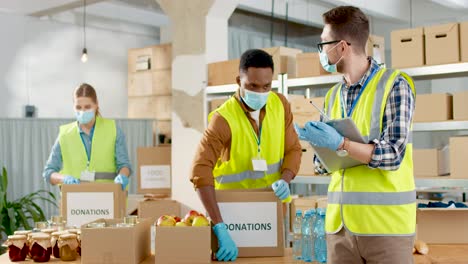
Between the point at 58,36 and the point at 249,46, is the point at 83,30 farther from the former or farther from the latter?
the point at 249,46

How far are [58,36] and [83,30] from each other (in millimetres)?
353

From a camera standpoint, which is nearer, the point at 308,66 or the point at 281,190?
the point at 281,190

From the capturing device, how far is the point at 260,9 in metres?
8.16

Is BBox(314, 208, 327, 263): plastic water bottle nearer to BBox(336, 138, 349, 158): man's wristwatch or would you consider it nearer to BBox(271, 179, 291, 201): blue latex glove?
BBox(271, 179, 291, 201): blue latex glove

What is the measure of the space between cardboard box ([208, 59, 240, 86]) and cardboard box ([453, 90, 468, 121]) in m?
1.78

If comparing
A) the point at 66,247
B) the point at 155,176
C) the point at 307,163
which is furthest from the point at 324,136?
the point at 155,176

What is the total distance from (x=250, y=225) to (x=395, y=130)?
34.7 inches

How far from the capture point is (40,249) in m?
2.53

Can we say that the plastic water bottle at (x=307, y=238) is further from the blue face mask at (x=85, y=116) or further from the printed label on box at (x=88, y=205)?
the blue face mask at (x=85, y=116)

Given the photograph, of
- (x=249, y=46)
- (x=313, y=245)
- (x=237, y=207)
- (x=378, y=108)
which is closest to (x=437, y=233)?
(x=313, y=245)

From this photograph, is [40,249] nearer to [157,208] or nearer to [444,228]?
[444,228]

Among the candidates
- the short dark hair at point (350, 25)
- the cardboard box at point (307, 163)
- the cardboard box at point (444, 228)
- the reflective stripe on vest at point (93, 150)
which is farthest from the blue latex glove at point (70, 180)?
the short dark hair at point (350, 25)

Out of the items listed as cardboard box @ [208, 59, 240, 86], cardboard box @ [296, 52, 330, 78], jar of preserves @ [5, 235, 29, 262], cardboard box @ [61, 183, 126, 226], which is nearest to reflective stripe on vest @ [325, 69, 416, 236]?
jar of preserves @ [5, 235, 29, 262]

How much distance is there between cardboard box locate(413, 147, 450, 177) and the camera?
4266 mm
